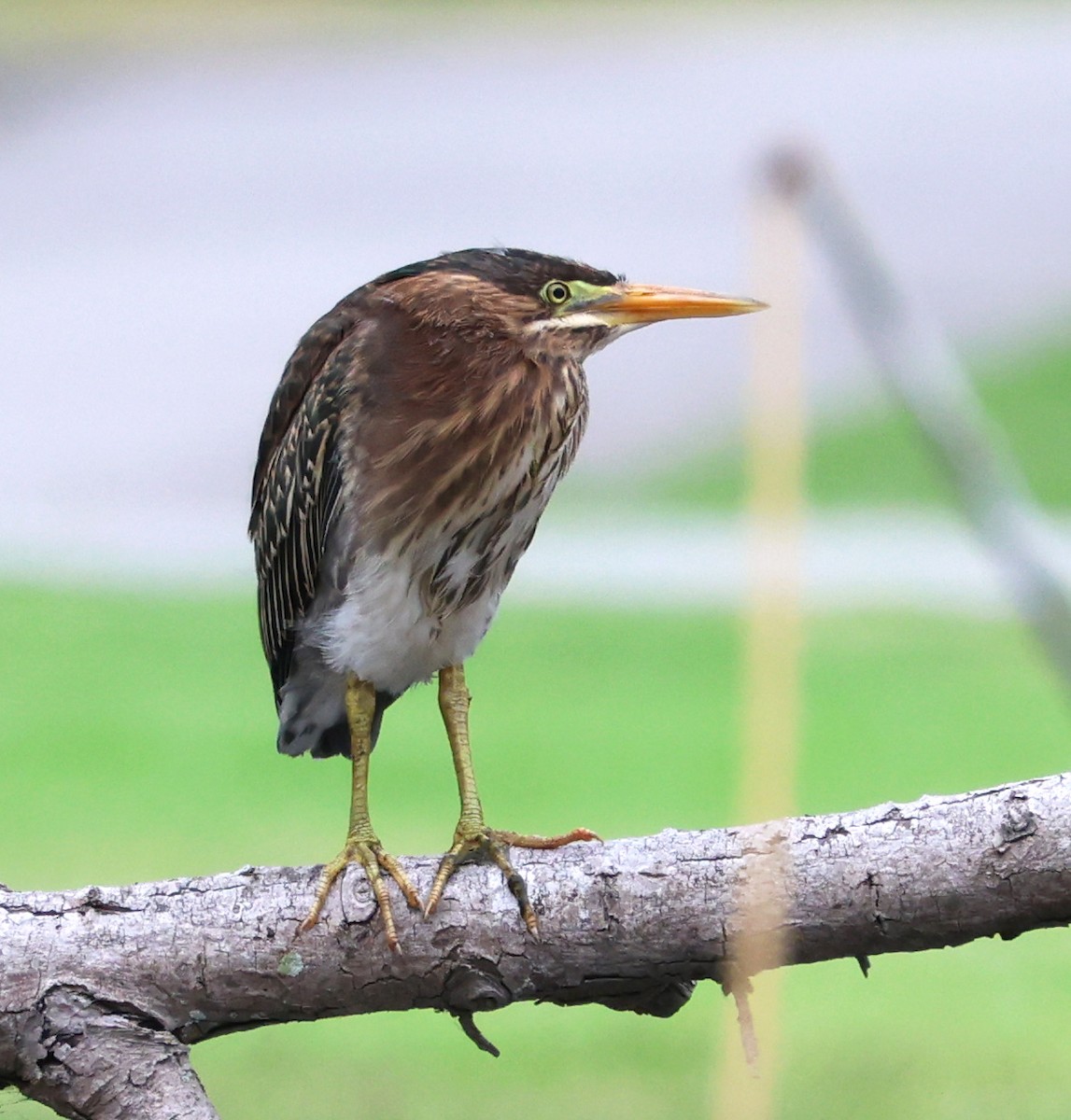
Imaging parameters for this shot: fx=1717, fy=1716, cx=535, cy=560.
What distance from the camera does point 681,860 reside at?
4.64 feet

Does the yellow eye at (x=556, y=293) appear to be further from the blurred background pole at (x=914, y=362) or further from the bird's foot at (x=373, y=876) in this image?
the blurred background pole at (x=914, y=362)

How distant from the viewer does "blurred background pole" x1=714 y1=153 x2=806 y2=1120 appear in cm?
84

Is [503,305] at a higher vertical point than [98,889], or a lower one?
higher

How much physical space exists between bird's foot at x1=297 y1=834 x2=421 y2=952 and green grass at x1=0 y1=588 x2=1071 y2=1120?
53cm

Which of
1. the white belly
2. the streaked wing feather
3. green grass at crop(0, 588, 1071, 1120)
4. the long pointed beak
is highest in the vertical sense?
the long pointed beak

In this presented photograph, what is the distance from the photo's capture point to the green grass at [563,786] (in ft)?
8.73

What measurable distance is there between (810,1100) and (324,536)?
4.37 ft

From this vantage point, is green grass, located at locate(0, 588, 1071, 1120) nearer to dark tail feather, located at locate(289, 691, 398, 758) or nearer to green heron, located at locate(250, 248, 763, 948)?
dark tail feather, located at locate(289, 691, 398, 758)

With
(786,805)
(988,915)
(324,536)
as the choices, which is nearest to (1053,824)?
(988,915)

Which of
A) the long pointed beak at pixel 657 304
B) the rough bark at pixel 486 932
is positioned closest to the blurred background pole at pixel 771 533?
the rough bark at pixel 486 932

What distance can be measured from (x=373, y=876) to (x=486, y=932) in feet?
0.43

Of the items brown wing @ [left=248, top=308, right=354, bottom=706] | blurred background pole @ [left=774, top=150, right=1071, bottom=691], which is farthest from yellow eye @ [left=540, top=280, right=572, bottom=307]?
blurred background pole @ [left=774, top=150, right=1071, bottom=691]

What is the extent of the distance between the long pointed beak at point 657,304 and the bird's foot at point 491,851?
0.47 meters

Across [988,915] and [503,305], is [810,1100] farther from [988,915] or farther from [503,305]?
[503,305]
